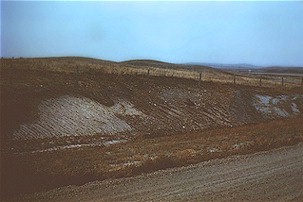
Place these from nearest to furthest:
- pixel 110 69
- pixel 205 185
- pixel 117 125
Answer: pixel 205 185, pixel 117 125, pixel 110 69

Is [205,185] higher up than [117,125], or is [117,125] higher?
[205,185]

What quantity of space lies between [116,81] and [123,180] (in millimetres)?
21757

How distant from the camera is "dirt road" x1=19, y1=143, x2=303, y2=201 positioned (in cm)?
1191

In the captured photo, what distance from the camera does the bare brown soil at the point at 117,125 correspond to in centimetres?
1588

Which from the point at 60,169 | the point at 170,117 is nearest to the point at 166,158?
the point at 60,169

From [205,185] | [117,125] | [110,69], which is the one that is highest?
[110,69]

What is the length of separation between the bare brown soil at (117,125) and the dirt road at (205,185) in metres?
1.01

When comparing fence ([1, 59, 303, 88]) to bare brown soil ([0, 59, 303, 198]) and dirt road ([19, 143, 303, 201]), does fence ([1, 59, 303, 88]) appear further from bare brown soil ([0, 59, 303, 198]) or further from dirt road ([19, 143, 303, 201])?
dirt road ([19, 143, 303, 201])

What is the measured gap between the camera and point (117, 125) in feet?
87.4

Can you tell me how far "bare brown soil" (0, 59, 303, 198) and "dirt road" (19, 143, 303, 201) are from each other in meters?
1.01

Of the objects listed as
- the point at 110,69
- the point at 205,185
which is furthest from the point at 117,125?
the point at 110,69

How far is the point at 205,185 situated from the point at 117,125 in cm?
1411

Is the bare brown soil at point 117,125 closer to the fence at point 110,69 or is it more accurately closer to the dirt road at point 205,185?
the dirt road at point 205,185

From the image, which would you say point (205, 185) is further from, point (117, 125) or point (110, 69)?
point (110, 69)
